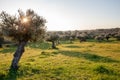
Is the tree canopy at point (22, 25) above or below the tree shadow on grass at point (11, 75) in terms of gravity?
above

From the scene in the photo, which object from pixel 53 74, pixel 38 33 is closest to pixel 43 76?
pixel 53 74

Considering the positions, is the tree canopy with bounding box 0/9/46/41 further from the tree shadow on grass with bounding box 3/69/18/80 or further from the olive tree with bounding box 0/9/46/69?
the tree shadow on grass with bounding box 3/69/18/80

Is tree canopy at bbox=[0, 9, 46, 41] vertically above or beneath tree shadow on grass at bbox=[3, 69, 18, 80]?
above

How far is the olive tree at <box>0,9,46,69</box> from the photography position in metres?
29.6

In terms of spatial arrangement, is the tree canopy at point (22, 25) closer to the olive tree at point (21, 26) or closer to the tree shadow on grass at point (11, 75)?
the olive tree at point (21, 26)

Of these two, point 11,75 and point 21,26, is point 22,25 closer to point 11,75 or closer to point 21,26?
point 21,26

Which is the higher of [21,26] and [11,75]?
[21,26]

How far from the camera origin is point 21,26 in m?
29.7

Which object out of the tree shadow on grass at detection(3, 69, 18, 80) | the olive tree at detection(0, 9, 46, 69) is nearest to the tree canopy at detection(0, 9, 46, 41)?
the olive tree at detection(0, 9, 46, 69)

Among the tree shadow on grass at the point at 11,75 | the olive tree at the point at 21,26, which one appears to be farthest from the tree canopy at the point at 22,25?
the tree shadow on grass at the point at 11,75

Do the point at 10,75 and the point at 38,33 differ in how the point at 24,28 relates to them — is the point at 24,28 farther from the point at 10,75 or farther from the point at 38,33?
the point at 10,75

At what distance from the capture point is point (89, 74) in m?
→ 26.9

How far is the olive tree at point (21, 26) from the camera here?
97.2ft

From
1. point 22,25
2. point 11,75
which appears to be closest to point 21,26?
point 22,25
